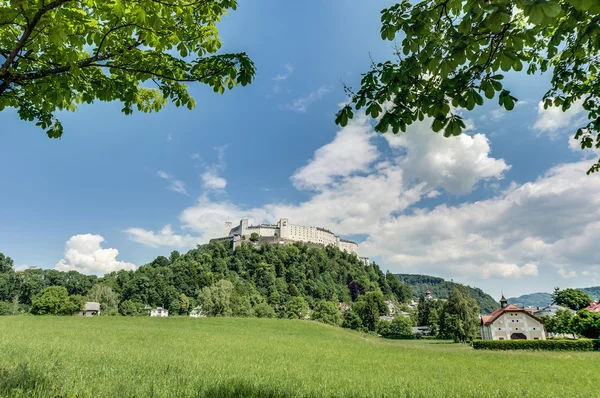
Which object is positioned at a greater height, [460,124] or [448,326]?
[460,124]

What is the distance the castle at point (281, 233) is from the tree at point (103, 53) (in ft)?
464

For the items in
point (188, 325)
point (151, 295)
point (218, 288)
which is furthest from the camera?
point (151, 295)

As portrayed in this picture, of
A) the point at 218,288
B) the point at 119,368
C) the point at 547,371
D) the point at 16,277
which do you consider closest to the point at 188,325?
the point at 218,288

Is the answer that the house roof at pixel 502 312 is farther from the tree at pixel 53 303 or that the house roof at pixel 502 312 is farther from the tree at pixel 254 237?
the tree at pixel 254 237

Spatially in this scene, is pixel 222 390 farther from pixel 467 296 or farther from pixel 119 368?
pixel 467 296

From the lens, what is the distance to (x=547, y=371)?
16781 mm

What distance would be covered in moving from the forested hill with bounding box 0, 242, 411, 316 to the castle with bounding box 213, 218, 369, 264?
12808 millimetres

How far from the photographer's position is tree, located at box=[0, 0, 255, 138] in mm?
4543

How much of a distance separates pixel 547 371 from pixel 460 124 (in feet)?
66.8

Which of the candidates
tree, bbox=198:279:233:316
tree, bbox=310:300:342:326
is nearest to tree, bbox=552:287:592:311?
tree, bbox=310:300:342:326

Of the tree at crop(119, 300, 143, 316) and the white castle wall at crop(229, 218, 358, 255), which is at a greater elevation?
the white castle wall at crop(229, 218, 358, 255)

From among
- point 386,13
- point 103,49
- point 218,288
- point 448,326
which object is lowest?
point 448,326

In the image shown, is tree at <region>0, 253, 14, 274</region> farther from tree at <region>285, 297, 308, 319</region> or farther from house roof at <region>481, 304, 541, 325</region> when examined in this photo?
house roof at <region>481, 304, 541, 325</region>

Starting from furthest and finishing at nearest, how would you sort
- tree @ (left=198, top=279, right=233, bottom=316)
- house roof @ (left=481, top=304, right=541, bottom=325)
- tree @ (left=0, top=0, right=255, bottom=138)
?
tree @ (left=198, top=279, right=233, bottom=316)
house roof @ (left=481, top=304, right=541, bottom=325)
tree @ (left=0, top=0, right=255, bottom=138)
